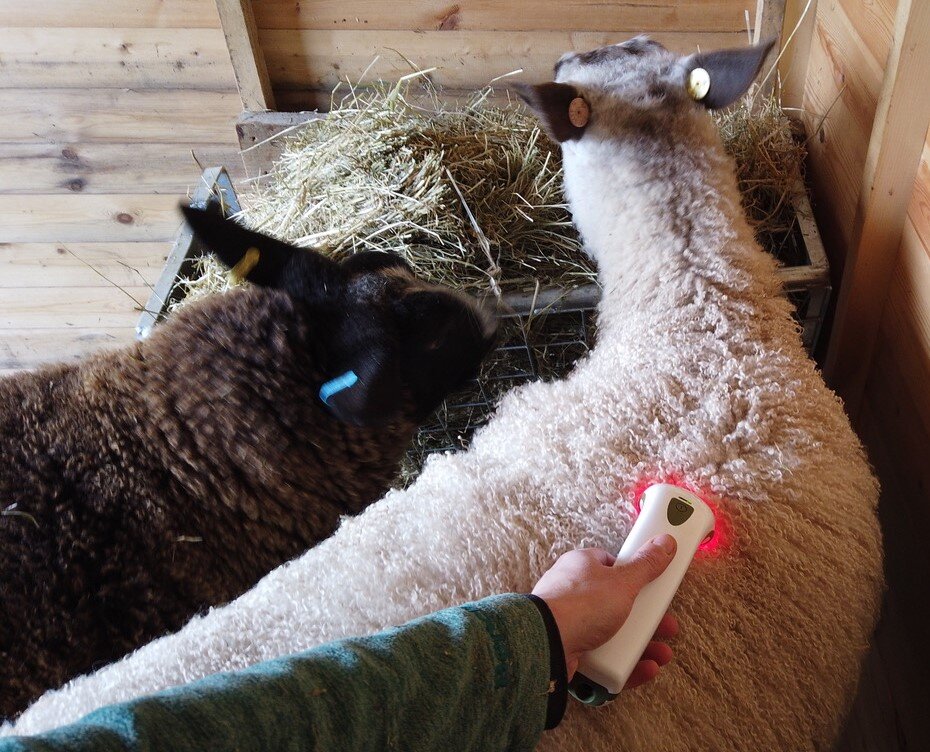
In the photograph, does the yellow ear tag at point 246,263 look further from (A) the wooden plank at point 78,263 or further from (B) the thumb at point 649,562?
(A) the wooden plank at point 78,263

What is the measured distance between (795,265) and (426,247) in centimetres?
115

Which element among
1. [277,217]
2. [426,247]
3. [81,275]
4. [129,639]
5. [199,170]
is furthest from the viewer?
[81,275]

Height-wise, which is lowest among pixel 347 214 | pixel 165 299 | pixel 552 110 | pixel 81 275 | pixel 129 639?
pixel 81 275

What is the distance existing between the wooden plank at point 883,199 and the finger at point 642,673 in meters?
1.34

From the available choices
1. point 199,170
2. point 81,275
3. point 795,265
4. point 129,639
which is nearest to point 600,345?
point 795,265

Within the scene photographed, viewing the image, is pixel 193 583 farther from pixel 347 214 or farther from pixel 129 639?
pixel 347 214

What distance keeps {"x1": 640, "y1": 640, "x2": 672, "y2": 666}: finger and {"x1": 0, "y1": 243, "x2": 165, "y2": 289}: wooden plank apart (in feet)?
11.3

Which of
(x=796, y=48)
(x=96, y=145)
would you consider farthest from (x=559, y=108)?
(x=96, y=145)

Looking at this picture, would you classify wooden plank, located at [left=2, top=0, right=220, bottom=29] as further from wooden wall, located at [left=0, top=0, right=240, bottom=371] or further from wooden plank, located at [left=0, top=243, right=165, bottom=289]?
wooden plank, located at [left=0, top=243, right=165, bottom=289]

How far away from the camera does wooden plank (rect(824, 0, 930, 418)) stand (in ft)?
5.05

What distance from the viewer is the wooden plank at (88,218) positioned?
3504mm

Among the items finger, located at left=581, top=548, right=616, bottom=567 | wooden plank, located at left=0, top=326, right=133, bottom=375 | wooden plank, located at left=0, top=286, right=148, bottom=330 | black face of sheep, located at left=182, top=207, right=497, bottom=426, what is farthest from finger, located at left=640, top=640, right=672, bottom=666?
wooden plank, located at left=0, top=326, right=133, bottom=375

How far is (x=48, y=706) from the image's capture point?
1.05 metres

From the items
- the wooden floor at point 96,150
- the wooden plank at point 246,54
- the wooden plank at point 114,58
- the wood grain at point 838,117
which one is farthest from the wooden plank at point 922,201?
the wooden plank at point 114,58
